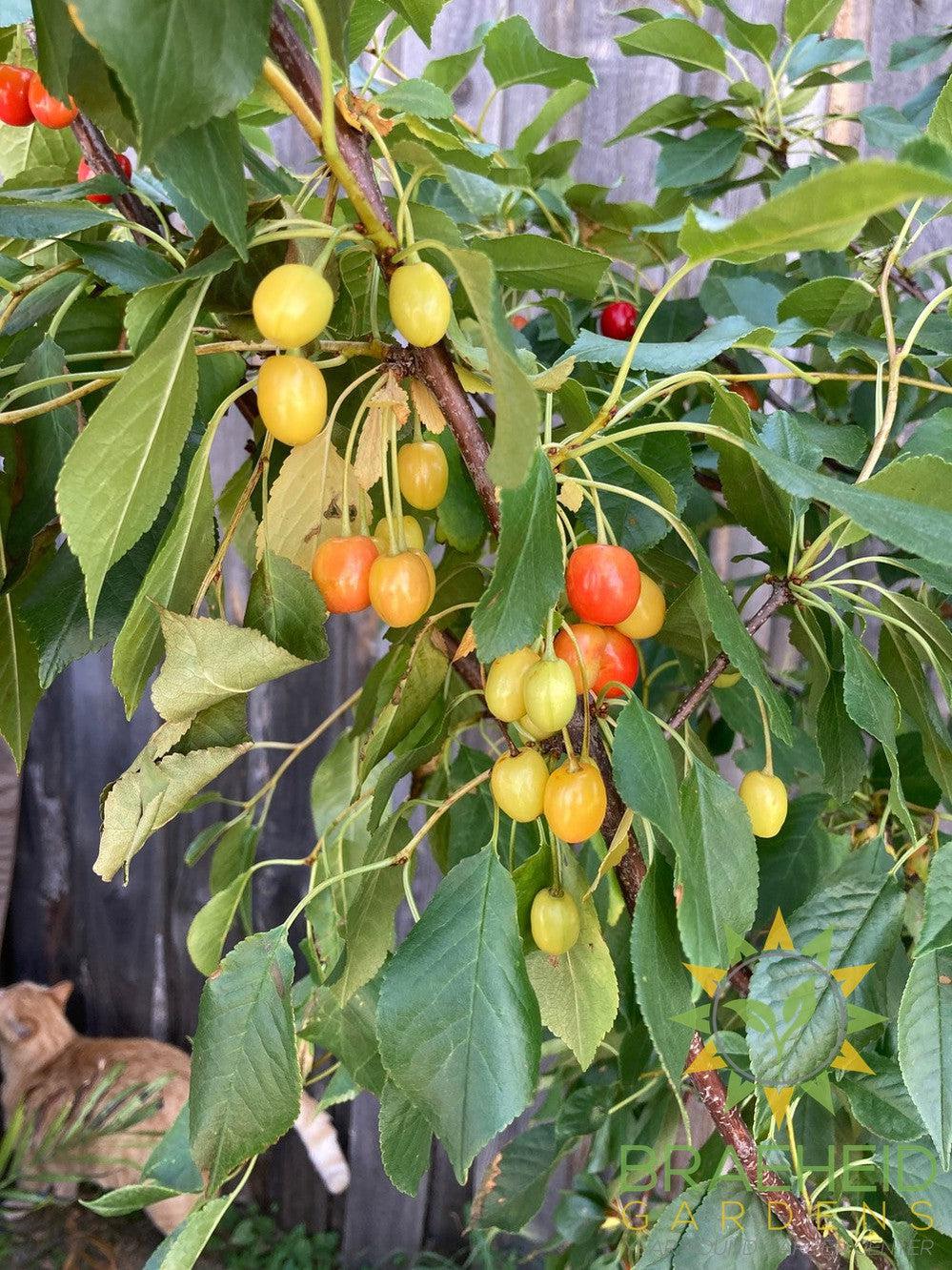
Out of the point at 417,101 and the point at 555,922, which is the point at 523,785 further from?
the point at 417,101

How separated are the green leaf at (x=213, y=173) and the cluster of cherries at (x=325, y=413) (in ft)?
0.06

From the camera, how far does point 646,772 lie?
314 mm

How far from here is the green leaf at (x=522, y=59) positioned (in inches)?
23.1

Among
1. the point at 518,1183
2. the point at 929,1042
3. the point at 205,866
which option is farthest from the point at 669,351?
the point at 205,866

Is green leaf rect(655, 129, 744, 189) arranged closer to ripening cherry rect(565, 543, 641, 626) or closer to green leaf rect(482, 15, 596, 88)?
green leaf rect(482, 15, 596, 88)

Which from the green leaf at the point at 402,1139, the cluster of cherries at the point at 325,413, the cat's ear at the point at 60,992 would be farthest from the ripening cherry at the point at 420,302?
the cat's ear at the point at 60,992

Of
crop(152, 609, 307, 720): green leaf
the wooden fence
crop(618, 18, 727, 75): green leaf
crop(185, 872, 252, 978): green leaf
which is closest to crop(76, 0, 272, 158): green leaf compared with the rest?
crop(152, 609, 307, 720): green leaf

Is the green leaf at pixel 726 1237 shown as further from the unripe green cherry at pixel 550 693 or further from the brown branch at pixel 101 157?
the brown branch at pixel 101 157

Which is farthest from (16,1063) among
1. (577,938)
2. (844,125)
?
(844,125)

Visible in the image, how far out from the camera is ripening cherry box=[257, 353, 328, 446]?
28 cm

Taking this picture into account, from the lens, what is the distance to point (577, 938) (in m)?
0.37

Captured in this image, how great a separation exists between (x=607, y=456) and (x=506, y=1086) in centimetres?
26

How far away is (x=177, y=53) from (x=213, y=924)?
0.38 meters

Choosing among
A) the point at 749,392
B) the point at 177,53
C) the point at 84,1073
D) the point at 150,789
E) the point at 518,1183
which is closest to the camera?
the point at 177,53
